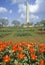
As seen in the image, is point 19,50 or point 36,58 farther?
point 19,50

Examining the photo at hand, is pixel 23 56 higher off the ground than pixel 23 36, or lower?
higher

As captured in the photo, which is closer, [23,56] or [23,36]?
[23,56]

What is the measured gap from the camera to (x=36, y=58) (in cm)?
342

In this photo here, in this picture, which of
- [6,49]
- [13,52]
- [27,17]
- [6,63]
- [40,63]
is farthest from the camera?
[27,17]

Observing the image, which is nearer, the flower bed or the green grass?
the flower bed

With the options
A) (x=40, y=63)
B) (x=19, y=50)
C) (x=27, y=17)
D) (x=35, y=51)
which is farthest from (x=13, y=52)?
(x=27, y=17)

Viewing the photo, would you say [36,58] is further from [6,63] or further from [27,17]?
[27,17]

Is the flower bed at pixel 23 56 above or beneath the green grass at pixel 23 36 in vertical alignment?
above

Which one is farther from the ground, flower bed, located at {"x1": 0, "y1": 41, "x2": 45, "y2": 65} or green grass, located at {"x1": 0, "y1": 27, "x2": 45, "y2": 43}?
flower bed, located at {"x1": 0, "y1": 41, "x2": 45, "y2": 65}

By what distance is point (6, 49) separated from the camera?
3.90 m

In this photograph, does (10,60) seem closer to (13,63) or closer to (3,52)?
(13,63)

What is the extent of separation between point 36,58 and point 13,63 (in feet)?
1.19

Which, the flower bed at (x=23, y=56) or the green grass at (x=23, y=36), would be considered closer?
the flower bed at (x=23, y=56)

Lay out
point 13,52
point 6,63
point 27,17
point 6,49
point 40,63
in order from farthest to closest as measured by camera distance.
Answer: point 27,17
point 6,49
point 13,52
point 6,63
point 40,63
